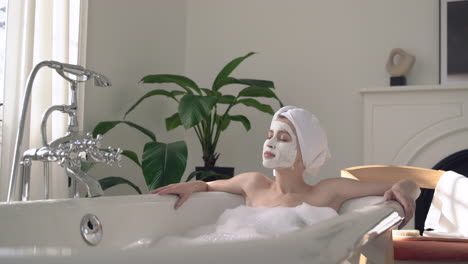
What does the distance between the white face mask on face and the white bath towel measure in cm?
63

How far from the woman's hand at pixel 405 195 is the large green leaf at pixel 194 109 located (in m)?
1.44

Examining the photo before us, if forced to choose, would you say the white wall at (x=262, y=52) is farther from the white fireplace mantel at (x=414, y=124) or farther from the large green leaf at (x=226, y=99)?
the large green leaf at (x=226, y=99)

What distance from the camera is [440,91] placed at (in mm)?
3951

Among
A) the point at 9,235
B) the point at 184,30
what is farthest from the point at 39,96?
the point at 184,30

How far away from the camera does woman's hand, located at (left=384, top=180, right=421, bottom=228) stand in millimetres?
1918

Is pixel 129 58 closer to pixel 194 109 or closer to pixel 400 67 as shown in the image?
pixel 194 109

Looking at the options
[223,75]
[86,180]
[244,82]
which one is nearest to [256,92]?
[244,82]

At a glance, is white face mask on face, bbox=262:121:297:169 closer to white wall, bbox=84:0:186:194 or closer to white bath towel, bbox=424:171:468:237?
white bath towel, bbox=424:171:468:237

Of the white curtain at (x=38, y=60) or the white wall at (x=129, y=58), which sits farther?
the white wall at (x=129, y=58)

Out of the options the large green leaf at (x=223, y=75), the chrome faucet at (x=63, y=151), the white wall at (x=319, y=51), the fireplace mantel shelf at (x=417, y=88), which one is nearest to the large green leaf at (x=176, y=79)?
the large green leaf at (x=223, y=75)

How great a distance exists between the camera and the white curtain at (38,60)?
2.88m

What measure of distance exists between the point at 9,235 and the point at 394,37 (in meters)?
3.11

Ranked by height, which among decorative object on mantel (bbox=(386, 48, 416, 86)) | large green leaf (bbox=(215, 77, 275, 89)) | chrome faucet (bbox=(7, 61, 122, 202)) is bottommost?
chrome faucet (bbox=(7, 61, 122, 202))

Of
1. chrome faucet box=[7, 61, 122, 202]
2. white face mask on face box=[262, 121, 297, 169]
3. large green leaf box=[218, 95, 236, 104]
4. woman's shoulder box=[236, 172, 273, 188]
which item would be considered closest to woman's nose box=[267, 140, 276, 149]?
white face mask on face box=[262, 121, 297, 169]
